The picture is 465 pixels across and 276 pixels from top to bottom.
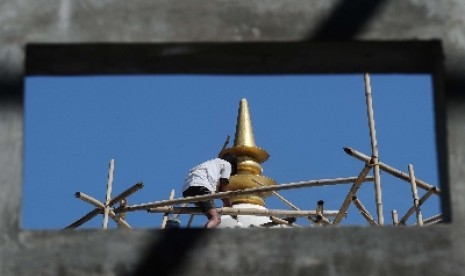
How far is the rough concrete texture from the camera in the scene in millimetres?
7230

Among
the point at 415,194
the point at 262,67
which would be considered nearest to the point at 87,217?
the point at 415,194

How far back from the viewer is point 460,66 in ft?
25.3

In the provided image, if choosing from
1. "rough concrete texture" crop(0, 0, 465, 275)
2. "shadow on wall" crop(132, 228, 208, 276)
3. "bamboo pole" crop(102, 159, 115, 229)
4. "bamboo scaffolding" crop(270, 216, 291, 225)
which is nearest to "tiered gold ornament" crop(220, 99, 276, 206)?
"bamboo pole" crop(102, 159, 115, 229)

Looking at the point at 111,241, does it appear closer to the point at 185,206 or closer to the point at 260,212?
the point at 185,206

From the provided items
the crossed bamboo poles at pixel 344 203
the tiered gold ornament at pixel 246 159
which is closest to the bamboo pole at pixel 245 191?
the crossed bamboo poles at pixel 344 203

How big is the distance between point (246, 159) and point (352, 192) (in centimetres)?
725

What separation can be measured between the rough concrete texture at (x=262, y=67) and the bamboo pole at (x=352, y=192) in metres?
12.9

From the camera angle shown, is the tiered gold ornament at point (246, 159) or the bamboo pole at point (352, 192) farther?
the tiered gold ornament at point (246, 159)

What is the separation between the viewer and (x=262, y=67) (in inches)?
317

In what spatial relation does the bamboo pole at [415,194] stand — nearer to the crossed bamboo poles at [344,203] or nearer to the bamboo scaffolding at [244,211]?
the crossed bamboo poles at [344,203]

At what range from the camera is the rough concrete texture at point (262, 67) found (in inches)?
285

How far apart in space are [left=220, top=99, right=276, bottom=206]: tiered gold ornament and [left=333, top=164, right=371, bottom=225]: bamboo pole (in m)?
4.31

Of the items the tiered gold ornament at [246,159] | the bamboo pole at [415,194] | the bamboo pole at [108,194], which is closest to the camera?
the bamboo pole at [415,194]

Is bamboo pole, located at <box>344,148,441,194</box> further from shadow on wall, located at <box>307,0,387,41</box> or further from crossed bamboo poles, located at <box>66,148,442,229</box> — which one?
shadow on wall, located at <box>307,0,387,41</box>
